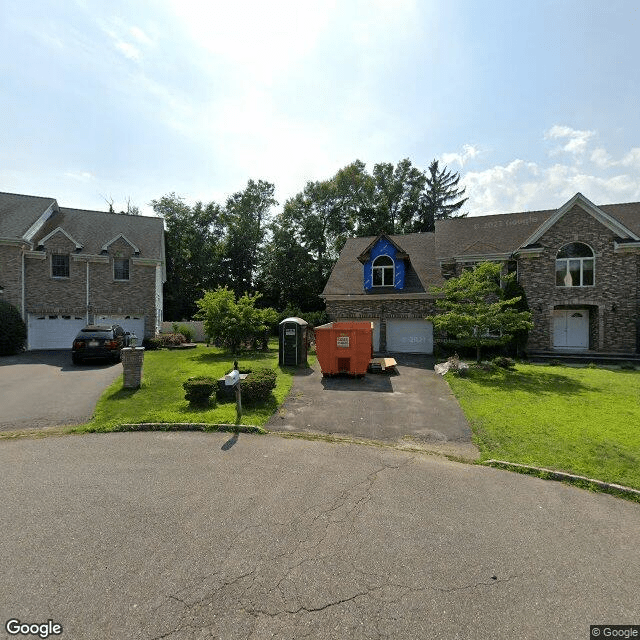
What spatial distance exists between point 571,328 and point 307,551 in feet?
68.9

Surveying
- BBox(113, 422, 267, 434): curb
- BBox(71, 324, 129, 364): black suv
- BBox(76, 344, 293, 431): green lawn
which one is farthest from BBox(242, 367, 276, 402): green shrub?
BBox(71, 324, 129, 364): black suv

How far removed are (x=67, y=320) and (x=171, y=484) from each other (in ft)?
70.5

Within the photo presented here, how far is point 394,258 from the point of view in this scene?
20.9 m

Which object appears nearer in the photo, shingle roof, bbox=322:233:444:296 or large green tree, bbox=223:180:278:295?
shingle roof, bbox=322:233:444:296

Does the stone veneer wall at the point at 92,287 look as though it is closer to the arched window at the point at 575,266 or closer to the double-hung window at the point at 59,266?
the double-hung window at the point at 59,266

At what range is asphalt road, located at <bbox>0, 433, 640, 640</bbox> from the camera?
2.81 metres

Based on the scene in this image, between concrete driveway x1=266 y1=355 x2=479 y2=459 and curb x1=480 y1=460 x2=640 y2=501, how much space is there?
498 millimetres

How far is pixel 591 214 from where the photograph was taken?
722 inches

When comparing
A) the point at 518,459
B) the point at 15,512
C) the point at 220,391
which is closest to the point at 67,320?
the point at 220,391

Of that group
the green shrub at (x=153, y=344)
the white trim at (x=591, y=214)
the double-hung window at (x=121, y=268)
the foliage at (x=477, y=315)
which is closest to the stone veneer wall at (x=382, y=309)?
the foliage at (x=477, y=315)

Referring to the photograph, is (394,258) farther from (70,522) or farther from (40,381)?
(70,522)

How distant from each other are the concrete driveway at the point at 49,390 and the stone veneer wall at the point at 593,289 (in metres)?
20.2

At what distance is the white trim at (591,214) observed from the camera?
1786 cm

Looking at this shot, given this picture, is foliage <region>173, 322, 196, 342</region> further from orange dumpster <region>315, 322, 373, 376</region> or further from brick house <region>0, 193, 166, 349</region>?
orange dumpster <region>315, 322, 373, 376</region>
